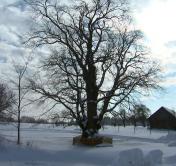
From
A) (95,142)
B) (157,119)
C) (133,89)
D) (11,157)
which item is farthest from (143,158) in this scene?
(157,119)

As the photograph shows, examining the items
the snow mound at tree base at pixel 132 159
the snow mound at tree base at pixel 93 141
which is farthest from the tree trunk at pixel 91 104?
the snow mound at tree base at pixel 132 159

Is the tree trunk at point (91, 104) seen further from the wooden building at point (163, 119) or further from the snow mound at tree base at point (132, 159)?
the wooden building at point (163, 119)

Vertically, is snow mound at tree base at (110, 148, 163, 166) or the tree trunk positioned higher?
the tree trunk

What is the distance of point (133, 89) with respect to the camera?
39156 millimetres

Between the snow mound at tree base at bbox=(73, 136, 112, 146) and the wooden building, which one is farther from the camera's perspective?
the wooden building

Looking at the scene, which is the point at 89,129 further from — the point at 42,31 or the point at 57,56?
the point at 42,31

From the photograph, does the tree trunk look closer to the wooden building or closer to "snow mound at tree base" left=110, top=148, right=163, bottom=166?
"snow mound at tree base" left=110, top=148, right=163, bottom=166

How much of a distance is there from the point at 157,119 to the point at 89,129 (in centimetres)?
5569

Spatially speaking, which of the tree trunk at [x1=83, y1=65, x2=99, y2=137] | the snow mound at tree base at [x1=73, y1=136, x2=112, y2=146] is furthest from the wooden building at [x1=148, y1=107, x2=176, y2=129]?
the snow mound at tree base at [x1=73, y1=136, x2=112, y2=146]

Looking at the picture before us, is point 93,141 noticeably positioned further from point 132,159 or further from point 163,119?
point 163,119

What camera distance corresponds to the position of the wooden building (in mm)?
89688

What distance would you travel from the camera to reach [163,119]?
91.6 metres

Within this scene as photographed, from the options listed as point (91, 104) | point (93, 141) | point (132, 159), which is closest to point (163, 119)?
point (91, 104)

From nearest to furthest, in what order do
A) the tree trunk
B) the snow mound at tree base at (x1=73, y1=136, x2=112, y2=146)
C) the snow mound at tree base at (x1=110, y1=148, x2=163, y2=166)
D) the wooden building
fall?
1. the snow mound at tree base at (x1=110, y1=148, x2=163, y2=166)
2. the snow mound at tree base at (x1=73, y1=136, x2=112, y2=146)
3. the tree trunk
4. the wooden building
